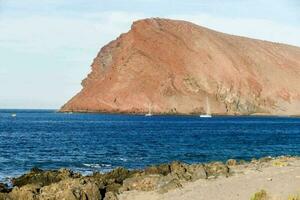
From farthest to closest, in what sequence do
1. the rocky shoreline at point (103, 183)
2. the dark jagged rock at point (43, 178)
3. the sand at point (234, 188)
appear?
1. the dark jagged rock at point (43, 178)
2. the rocky shoreline at point (103, 183)
3. the sand at point (234, 188)

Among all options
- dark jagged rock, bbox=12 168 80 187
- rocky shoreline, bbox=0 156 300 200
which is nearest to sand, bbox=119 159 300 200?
rocky shoreline, bbox=0 156 300 200

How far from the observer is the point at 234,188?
21547 mm

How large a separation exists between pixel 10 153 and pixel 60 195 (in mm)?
31085

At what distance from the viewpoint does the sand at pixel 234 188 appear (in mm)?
19953

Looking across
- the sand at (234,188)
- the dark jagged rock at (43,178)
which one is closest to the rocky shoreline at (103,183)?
the dark jagged rock at (43,178)

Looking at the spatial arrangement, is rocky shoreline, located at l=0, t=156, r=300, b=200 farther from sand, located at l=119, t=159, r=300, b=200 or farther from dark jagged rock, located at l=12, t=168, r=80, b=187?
sand, located at l=119, t=159, r=300, b=200

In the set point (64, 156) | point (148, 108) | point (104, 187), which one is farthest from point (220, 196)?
point (148, 108)

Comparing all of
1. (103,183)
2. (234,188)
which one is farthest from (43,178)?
(234,188)

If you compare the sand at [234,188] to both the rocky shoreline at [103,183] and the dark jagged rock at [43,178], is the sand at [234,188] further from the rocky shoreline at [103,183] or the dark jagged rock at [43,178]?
the dark jagged rock at [43,178]

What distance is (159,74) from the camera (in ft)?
637

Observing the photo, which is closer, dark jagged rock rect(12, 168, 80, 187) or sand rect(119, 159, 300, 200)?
sand rect(119, 159, 300, 200)

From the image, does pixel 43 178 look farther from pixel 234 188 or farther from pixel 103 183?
pixel 234 188

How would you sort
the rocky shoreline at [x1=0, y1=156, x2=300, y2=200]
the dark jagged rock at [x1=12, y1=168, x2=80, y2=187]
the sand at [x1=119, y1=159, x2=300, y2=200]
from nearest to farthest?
the sand at [x1=119, y1=159, x2=300, y2=200] → the rocky shoreline at [x1=0, y1=156, x2=300, y2=200] → the dark jagged rock at [x1=12, y1=168, x2=80, y2=187]

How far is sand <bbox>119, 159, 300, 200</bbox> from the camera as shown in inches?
786
